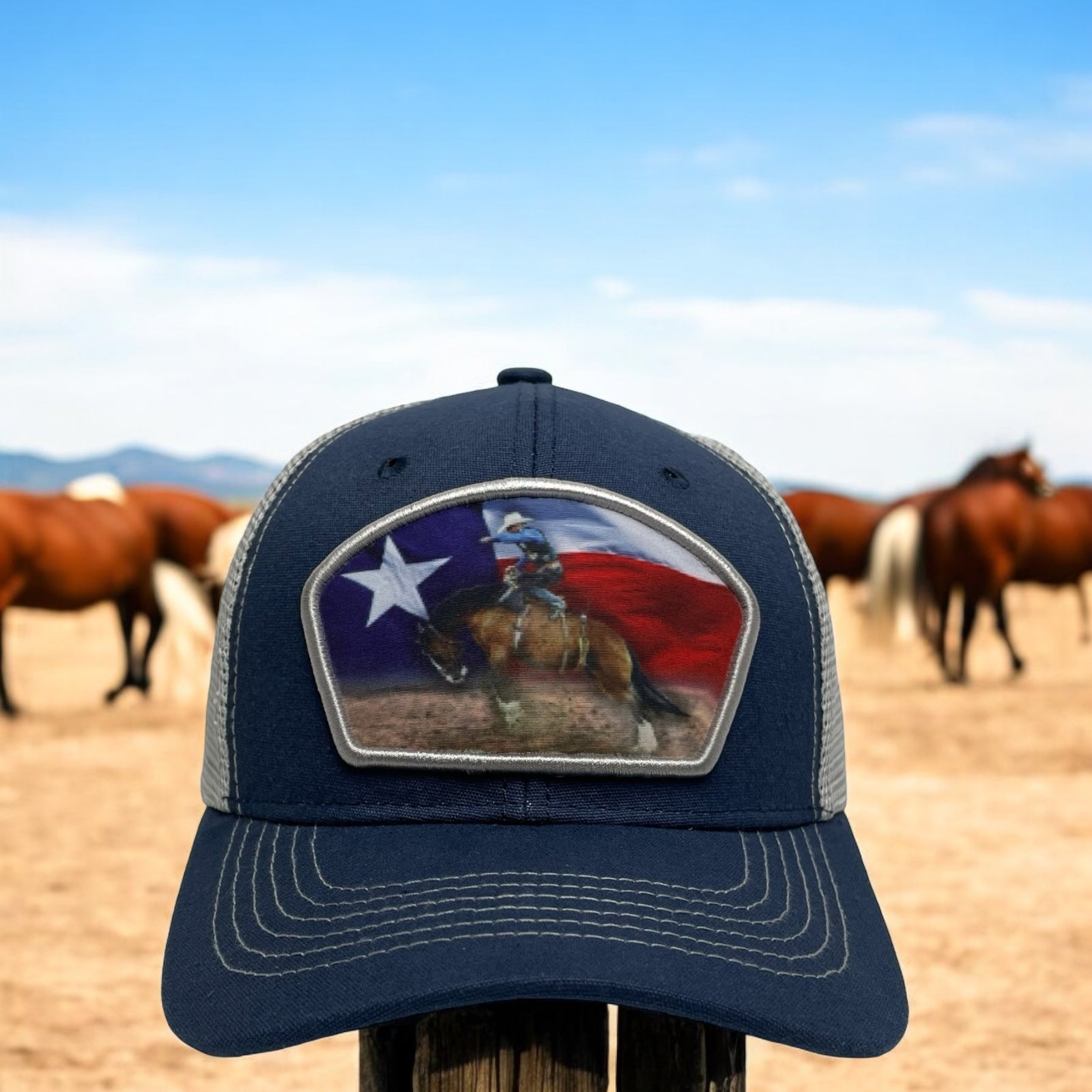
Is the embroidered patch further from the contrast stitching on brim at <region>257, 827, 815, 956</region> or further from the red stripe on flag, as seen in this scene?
the contrast stitching on brim at <region>257, 827, 815, 956</region>

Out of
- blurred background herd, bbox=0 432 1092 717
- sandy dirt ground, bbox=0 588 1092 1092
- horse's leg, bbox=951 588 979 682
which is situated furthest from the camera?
horse's leg, bbox=951 588 979 682

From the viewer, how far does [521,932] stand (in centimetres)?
109

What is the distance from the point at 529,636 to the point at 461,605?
7 cm

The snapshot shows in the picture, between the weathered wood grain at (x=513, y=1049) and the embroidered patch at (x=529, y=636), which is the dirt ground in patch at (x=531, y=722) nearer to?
the embroidered patch at (x=529, y=636)

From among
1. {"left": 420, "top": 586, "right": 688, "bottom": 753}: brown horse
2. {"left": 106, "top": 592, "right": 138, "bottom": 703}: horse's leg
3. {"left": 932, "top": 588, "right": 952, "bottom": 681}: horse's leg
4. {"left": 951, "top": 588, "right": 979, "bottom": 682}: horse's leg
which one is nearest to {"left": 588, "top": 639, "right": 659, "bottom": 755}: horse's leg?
{"left": 420, "top": 586, "right": 688, "bottom": 753}: brown horse

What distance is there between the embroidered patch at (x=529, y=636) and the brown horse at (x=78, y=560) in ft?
27.7

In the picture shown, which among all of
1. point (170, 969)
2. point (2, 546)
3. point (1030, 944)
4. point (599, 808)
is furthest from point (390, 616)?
point (2, 546)

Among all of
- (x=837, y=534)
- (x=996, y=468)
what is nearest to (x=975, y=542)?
(x=996, y=468)

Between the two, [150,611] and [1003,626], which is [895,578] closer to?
[1003,626]

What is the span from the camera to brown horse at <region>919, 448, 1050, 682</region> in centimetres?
1084

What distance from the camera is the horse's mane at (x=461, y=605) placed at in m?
1.21

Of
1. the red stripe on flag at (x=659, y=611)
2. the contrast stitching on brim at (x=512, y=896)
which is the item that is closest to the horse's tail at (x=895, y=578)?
the red stripe on flag at (x=659, y=611)

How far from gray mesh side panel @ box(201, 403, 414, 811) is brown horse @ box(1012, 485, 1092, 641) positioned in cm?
1125

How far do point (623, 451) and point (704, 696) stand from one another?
271 mm
